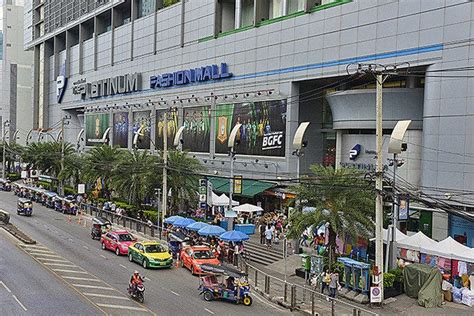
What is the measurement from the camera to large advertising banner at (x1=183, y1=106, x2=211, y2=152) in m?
60.7

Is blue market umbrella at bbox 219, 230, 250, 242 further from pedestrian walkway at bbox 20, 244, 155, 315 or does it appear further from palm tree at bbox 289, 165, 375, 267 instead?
pedestrian walkway at bbox 20, 244, 155, 315

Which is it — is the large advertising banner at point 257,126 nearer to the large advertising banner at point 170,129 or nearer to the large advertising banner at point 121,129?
the large advertising banner at point 170,129

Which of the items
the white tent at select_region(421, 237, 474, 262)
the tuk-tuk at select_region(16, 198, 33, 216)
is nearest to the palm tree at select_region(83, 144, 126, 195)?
the tuk-tuk at select_region(16, 198, 33, 216)

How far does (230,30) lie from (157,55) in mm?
17080

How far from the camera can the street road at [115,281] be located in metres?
24.1

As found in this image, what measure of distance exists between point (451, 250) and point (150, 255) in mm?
16899

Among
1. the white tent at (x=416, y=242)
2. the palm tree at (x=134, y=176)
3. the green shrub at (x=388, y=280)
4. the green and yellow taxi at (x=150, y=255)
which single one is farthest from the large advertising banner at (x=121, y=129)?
the green shrub at (x=388, y=280)

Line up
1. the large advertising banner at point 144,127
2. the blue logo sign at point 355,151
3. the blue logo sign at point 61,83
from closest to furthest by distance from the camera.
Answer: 1. the blue logo sign at point 355,151
2. the large advertising banner at point 144,127
3. the blue logo sign at point 61,83

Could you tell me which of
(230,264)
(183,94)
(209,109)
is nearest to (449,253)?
(230,264)

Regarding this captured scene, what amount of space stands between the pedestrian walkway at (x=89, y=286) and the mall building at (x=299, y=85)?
1263 centimetres

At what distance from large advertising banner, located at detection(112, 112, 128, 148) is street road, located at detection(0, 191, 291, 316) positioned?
36.2 meters

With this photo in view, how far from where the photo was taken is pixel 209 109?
198 ft

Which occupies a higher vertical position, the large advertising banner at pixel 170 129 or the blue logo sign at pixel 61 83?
the blue logo sign at pixel 61 83

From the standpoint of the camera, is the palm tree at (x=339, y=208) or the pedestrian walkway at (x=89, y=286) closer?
the pedestrian walkway at (x=89, y=286)
